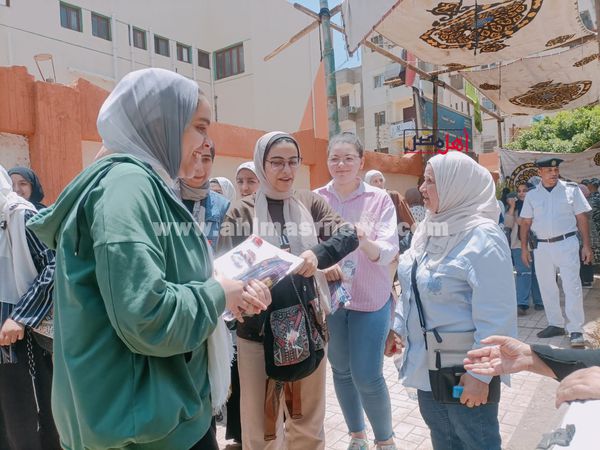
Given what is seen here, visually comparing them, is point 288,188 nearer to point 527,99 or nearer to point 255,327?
point 255,327

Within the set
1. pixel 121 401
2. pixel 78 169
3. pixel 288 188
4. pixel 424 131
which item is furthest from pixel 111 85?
pixel 121 401

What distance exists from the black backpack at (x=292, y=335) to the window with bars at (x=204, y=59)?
62.8ft

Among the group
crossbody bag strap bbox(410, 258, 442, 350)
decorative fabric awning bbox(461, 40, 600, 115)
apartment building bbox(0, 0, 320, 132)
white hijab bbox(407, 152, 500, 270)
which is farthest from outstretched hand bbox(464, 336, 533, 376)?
apartment building bbox(0, 0, 320, 132)

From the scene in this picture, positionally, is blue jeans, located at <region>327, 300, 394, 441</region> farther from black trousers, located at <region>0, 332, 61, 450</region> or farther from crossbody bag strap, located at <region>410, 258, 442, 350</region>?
black trousers, located at <region>0, 332, 61, 450</region>

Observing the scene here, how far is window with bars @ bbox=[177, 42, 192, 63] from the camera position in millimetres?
18531

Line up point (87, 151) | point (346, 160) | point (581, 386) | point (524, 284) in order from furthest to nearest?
point (524, 284)
point (87, 151)
point (346, 160)
point (581, 386)

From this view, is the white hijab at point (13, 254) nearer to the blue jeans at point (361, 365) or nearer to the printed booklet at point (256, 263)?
the printed booklet at point (256, 263)

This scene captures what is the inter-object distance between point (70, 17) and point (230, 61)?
6.23m

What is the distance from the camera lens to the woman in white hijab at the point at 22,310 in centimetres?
232

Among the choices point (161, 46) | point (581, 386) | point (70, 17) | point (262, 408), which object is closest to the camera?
point (581, 386)

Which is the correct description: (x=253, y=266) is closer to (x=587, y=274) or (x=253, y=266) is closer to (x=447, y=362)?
(x=447, y=362)

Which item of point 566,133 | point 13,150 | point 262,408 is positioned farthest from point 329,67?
point 566,133

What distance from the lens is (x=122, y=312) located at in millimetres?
1039

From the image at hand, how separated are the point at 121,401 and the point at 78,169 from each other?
3850 mm
